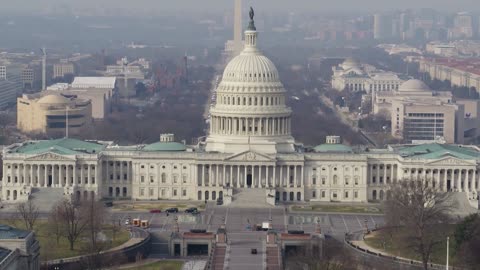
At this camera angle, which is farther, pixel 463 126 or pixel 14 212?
pixel 463 126

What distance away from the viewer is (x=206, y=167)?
134 metres

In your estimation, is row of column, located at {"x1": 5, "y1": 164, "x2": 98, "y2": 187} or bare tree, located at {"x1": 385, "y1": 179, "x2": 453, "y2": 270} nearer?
bare tree, located at {"x1": 385, "y1": 179, "x2": 453, "y2": 270}

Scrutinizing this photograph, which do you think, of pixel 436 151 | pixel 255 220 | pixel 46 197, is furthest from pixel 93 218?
pixel 436 151

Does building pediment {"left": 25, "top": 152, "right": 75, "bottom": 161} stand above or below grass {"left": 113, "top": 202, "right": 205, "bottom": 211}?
above

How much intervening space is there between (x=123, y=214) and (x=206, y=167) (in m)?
13.4

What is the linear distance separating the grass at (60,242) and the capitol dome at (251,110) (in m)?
28.3

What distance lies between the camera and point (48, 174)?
131 m

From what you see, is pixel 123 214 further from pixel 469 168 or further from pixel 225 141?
pixel 469 168

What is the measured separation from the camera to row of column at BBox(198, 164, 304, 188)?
13288cm

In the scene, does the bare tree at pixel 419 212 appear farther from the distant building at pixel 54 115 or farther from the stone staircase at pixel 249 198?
the distant building at pixel 54 115

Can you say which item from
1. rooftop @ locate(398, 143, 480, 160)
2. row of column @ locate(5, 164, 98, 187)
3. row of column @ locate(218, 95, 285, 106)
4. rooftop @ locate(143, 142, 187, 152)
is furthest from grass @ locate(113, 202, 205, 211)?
rooftop @ locate(398, 143, 480, 160)

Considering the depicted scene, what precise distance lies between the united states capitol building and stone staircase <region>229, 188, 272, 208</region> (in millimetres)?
166

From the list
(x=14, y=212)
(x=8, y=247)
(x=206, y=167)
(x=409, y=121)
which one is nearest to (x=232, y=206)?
(x=206, y=167)

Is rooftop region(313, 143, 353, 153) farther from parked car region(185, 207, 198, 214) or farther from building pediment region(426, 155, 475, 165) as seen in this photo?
parked car region(185, 207, 198, 214)
